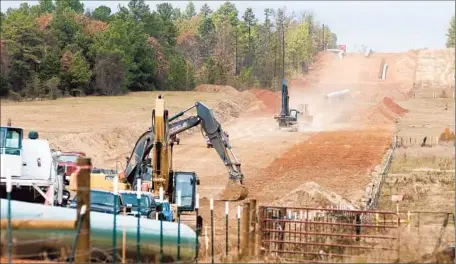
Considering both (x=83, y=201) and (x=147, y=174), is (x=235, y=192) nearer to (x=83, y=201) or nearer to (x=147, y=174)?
(x=147, y=174)

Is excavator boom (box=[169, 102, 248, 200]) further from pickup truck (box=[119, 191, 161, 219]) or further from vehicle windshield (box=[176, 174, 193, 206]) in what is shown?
pickup truck (box=[119, 191, 161, 219])

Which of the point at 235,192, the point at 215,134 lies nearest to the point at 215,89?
the point at 235,192

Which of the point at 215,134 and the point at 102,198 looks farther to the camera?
the point at 215,134

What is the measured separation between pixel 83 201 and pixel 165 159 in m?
13.5

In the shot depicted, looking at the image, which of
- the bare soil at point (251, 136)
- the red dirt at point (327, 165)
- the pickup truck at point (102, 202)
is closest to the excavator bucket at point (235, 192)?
the bare soil at point (251, 136)

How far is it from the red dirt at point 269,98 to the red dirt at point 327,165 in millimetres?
34091

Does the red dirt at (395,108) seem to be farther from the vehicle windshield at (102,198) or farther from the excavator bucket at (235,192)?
the vehicle windshield at (102,198)

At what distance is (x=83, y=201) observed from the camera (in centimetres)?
1630

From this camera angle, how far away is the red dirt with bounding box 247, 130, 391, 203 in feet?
141

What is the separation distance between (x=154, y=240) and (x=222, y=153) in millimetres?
14531

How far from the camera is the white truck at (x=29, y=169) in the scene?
919 inches

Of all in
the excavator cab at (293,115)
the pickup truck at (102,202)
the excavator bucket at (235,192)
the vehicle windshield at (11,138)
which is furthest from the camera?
the excavator cab at (293,115)

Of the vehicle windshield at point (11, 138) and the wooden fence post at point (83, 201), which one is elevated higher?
the vehicle windshield at point (11, 138)

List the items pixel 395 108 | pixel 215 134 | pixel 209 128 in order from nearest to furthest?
pixel 209 128 < pixel 215 134 < pixel 395 108
